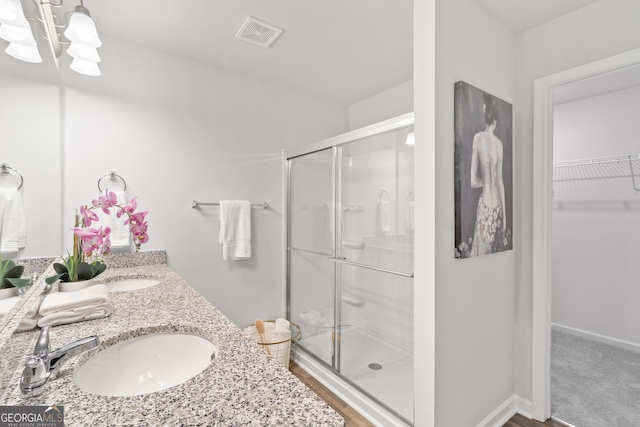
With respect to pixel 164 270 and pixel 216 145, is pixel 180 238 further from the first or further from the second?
pixel 216 145

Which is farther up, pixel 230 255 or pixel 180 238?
pixel 180 238

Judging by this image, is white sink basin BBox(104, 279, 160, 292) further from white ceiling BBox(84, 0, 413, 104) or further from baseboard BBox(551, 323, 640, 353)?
baseboard BBox(551, 323, 640, 353)

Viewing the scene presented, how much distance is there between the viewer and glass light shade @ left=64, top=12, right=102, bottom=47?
1261 mm

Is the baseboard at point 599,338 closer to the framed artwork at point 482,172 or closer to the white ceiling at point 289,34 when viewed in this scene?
the framed artwork at point 482,172

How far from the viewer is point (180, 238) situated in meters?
2.17

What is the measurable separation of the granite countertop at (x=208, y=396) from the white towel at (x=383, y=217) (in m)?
1.24

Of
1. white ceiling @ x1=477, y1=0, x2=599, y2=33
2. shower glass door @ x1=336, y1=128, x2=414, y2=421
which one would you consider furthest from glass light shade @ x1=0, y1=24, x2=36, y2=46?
white ceiling @ x1=477, y1=0, x2=599, y2=33

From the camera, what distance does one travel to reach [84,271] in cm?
125

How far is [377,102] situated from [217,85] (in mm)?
1448

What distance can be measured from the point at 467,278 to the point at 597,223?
230 centimetres

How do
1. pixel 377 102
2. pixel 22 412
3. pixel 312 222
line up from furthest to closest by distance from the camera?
pixel 377 102 < pixel 312 222 < pixel 22 412

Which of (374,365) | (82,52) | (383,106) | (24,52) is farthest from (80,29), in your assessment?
(374,365)

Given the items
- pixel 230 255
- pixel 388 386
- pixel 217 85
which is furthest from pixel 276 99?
pixel 388 386

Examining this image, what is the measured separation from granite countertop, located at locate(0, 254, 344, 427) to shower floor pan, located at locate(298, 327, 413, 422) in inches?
51.1
